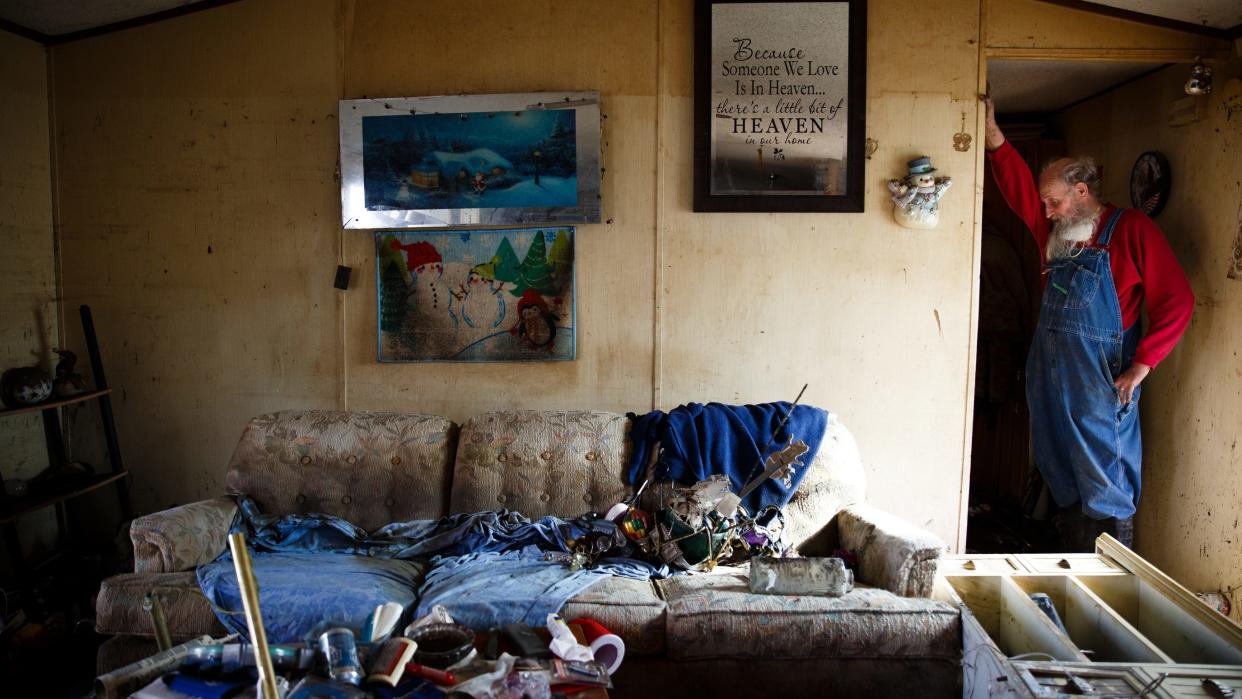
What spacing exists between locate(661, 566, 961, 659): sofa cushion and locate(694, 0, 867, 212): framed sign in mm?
1721

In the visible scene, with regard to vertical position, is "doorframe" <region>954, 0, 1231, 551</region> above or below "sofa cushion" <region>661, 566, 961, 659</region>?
above

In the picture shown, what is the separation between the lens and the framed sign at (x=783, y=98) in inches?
125

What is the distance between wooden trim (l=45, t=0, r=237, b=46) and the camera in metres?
3.35

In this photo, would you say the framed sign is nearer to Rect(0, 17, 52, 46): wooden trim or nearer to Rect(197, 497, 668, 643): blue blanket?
Rect(197, 497, 668, 643): blue blanket

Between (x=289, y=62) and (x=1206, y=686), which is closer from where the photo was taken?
(x=1206, y=686)

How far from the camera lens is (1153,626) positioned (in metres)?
2.38

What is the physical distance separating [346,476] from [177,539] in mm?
580

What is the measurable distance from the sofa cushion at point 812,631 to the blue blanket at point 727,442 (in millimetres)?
562

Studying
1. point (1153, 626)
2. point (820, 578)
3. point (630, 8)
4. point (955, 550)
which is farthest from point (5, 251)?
point (1153, 626)

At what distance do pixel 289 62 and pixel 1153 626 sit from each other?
392 centimetres

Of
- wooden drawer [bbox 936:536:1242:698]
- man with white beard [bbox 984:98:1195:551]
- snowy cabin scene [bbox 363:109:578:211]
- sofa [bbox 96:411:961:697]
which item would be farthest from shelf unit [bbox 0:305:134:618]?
man with white beard [bbox 984:98:1195:551]

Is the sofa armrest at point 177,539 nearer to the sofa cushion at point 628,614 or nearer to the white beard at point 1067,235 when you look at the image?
the sofa cushion at point 628,614

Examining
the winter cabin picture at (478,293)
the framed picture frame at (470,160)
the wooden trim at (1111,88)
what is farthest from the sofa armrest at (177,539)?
the wooden trim at (1111,88)

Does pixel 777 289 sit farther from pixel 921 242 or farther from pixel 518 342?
pixel 518 342
